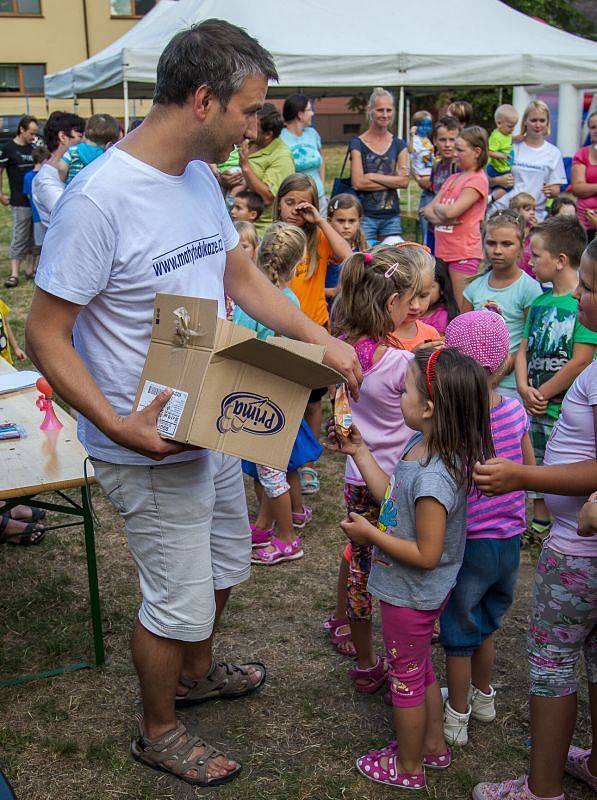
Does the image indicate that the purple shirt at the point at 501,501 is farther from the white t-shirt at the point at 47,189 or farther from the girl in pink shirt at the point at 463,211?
the white t-shirt at the point at 47,189

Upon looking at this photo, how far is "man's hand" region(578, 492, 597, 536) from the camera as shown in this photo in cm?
202

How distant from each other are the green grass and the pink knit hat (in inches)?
50.6

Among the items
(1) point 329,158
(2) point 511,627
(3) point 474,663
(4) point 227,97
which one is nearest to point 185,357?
(4) point 227,97

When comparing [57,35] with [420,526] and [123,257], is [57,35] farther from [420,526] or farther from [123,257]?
[420,526]

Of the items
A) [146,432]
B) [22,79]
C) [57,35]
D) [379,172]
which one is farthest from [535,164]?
[22,79]

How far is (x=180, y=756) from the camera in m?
2.66

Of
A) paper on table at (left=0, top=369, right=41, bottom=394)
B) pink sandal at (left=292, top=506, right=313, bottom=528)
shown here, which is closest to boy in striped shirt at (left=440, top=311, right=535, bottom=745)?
pink sandal at (left=292, top=506, right=313, bottom=528)

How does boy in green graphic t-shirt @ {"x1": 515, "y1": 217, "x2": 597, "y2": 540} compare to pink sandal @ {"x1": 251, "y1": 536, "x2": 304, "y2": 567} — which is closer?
boy in green graphic t-shirt @ {"x1": 515, "y1": 217, "x2": 597, "y2": 540}

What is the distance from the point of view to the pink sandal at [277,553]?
414 centimetres

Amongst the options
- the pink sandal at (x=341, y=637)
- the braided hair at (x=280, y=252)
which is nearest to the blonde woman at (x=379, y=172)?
the braided hair at (x=280, y=252)

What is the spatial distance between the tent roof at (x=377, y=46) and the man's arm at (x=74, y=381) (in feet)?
26.3

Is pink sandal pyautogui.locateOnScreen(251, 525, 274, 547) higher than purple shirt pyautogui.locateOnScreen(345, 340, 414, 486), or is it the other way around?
purple shirt pyautogui.locateOnScreen(345, 340, 414, 486)

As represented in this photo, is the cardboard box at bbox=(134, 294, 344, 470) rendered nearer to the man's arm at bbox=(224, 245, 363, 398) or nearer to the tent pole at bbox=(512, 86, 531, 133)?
the man's arm at bbox=(224, 245, 363, 398)

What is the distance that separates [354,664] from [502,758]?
0.72 metres
